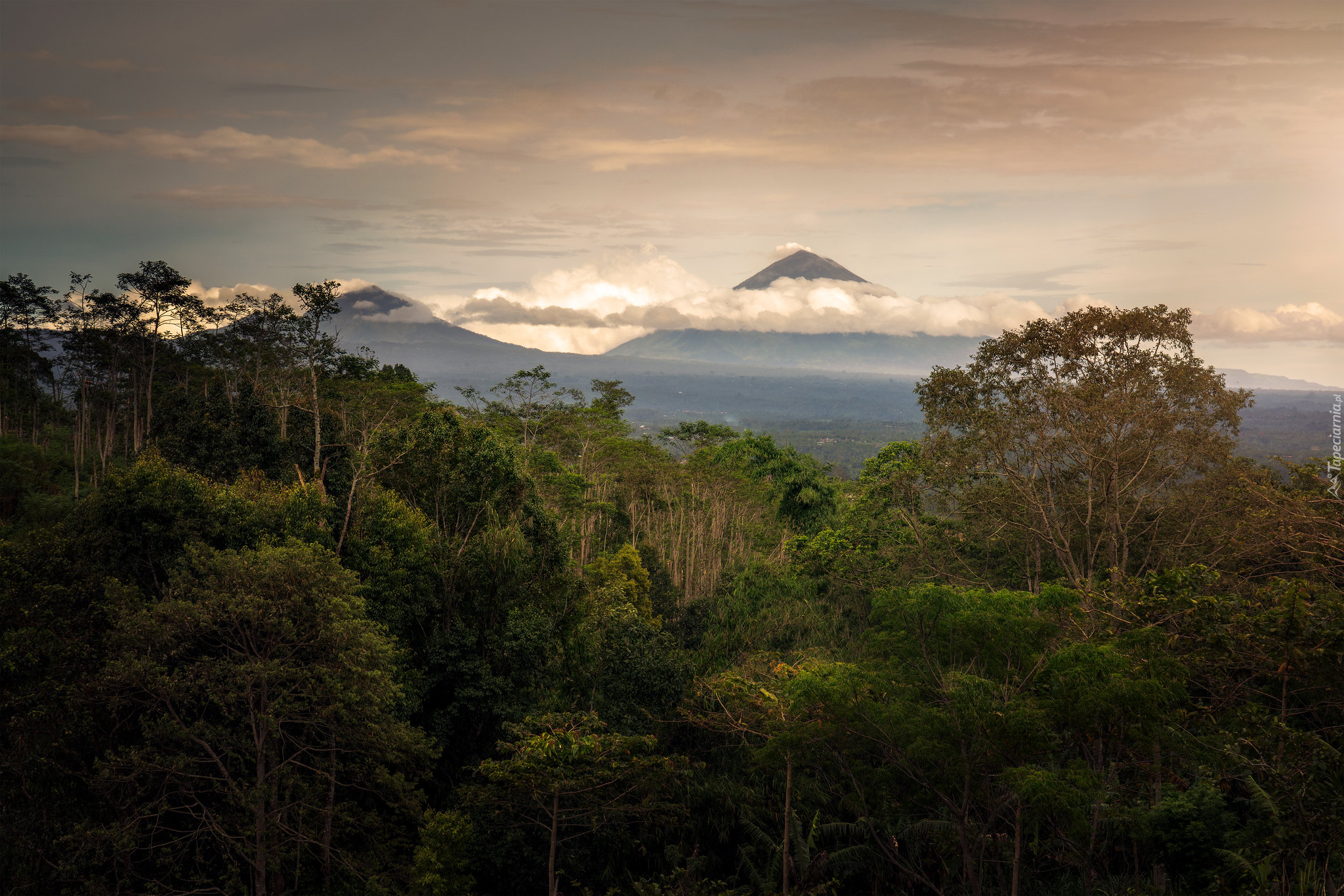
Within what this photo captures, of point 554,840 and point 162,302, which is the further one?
point 162,302

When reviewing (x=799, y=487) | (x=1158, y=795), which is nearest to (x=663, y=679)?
(x=1158, y=795)

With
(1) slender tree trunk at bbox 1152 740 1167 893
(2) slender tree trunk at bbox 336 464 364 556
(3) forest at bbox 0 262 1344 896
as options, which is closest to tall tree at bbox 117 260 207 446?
(3) forest at bbox 0 262 1344 896

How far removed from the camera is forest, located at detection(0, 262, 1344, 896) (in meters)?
12.0

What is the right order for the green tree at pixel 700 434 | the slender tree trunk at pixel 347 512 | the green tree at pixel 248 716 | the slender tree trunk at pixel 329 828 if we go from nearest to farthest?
1. the green tree at pixel 248 716
2. the slender tree trunk at pixel 329 828
3. the slender tree trunk at pixel 347 512
4. the green tree at pixel 700 434

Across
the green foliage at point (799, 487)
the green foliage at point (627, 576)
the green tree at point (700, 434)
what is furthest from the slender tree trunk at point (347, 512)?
the green tree at point (700, 434)

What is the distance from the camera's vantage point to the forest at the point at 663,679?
39.3ft

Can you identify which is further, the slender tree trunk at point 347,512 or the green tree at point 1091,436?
the slender tree trunk at point 347,512

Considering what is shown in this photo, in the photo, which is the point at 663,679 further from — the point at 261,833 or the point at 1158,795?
the point at 1158,795

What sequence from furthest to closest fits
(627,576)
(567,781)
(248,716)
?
(627,576), (248,716), (567,781)

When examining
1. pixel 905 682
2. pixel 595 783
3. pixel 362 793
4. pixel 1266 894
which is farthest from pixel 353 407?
pixel 1266 894

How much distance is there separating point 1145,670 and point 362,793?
59.0 feet

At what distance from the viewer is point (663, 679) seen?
21.0 m

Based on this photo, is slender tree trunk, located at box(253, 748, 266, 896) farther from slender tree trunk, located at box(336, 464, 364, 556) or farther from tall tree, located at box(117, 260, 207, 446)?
tall tree, located at box(117, 260, 207, 446)

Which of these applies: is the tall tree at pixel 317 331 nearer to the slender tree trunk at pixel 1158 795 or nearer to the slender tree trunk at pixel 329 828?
the slender tree trunk at pixel 329 828
